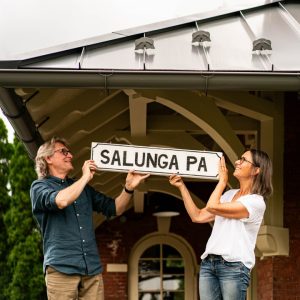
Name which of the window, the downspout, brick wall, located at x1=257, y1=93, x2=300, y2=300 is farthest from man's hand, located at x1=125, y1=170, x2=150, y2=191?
the window

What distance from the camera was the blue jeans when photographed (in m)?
4.90

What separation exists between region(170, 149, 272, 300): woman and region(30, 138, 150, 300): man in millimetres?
532

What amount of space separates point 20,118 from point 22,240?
36.6 ft

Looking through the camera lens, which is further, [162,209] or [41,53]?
[162,209]

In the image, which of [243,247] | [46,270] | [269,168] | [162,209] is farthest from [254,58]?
[162,209]

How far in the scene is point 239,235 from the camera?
496cm

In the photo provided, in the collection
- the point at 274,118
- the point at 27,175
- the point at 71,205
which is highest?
the point at 27,175

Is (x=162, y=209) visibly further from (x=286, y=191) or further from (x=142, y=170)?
(x=142, y=170)

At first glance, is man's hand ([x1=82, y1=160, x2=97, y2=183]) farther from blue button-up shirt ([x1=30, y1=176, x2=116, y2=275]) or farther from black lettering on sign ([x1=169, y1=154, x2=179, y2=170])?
black lettering on sign ([x1=169, y1=154, x2=179, y2=170])

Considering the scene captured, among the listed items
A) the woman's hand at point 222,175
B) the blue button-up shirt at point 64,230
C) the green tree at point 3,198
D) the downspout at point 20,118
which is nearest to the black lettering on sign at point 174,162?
the woman's hand at point 222,175

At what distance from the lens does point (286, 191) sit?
7.96 m

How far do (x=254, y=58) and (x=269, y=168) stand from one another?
1.03 metres

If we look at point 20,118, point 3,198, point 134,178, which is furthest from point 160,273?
point 134,178

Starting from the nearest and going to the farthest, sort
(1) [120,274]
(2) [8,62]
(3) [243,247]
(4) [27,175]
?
(3) [243,247], (2) [8,62], (1) [120,274], (4) [27,175]
